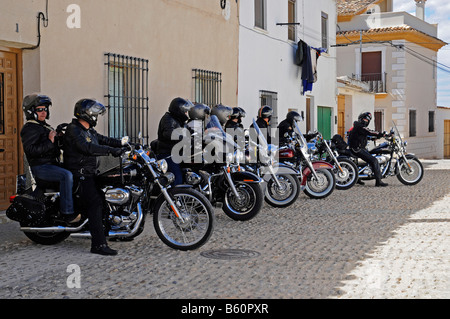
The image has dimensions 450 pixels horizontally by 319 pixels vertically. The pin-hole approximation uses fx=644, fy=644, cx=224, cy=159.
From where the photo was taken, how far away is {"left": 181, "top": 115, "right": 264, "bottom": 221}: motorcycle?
8.79 meters

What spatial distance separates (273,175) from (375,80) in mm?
23862

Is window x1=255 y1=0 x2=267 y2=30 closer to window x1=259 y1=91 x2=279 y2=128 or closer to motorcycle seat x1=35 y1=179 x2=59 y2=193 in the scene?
window x1=259 y1=91 x2=279 y2=128

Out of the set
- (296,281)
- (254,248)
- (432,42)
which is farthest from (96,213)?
(432,42)

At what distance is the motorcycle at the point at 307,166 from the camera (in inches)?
446

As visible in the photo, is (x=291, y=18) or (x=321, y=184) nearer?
(x=321, y=184)

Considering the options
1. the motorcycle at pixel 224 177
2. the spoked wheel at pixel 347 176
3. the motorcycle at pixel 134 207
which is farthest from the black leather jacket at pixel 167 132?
the spoked wheel at pixel 347 176

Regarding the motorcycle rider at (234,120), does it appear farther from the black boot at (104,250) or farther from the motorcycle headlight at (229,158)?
the black boot at (104,250)

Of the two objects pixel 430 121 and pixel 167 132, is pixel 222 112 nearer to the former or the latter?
pixel 167 132

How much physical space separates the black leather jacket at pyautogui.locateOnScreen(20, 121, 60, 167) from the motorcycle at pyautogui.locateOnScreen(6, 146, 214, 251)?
27cm

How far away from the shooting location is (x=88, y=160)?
6.91 m

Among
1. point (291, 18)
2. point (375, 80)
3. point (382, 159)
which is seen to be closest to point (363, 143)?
point (382, 159)

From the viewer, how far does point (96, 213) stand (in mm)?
6668

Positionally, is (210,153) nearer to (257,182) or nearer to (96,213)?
(257,182)
